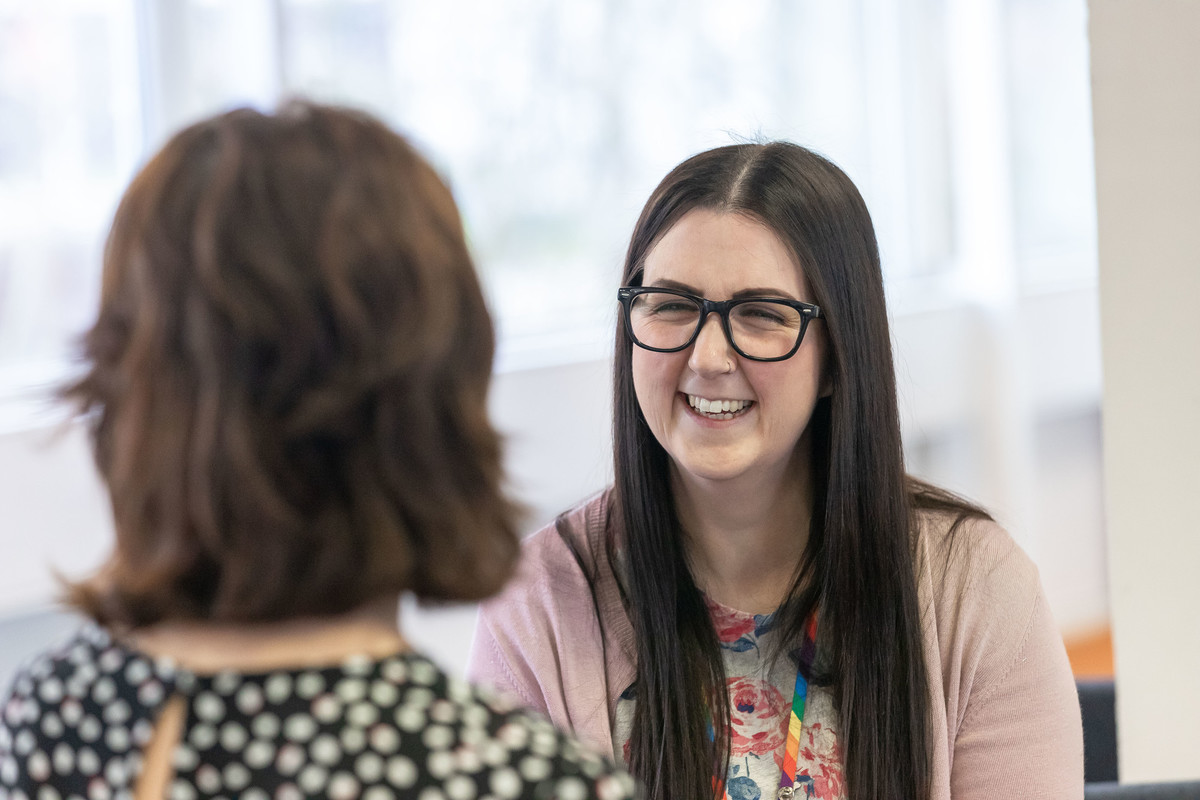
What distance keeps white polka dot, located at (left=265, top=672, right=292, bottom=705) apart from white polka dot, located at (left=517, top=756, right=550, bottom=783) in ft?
0.51

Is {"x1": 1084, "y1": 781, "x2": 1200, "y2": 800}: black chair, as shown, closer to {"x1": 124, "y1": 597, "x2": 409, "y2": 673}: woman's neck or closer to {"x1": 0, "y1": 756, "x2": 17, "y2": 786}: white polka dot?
{"x1": 124, "y1": 597, "x2": 409, "y2": 673}: woman's neck

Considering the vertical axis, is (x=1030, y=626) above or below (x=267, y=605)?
below

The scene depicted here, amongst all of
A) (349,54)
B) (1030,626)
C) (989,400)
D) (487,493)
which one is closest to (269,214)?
(487,493)

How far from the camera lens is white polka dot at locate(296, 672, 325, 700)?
76cm

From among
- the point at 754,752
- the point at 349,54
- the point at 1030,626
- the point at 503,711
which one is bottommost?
the point at 754,752

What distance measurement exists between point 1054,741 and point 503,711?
3.24 ft

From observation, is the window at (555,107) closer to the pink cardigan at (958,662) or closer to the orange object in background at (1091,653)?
the pink cardigan at (958,662)

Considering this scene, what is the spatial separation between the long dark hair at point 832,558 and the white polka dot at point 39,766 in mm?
862

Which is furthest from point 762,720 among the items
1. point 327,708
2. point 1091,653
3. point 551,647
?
point 1091,653

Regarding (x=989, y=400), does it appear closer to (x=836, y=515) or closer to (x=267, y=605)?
(x=836, y=515)

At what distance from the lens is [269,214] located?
73 centimetres

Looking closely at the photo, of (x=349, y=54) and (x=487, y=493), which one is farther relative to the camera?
(x=349, y=54)

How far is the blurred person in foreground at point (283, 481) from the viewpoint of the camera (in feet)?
2.40

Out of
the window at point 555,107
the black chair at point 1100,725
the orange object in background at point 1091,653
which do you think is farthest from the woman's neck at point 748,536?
the orange object in background at point 1091,653
